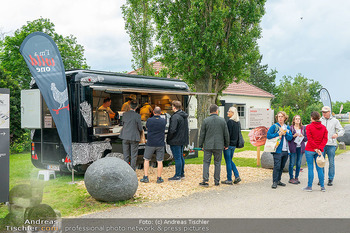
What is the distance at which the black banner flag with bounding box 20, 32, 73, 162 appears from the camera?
7.75 metres

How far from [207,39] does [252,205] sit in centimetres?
1029

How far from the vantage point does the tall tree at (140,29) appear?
17.9m

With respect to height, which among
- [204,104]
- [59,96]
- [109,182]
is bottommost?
[109,182]

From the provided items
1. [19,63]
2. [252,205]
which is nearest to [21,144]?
[19,63]

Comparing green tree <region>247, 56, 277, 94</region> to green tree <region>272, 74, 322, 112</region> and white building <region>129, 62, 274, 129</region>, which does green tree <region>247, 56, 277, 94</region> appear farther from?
white building <region>129, 62, 274, 129</region>

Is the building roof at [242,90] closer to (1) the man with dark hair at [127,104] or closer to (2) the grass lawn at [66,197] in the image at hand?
(1) the man with dark hair at [127,104]

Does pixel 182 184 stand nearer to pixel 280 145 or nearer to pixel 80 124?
pixel 280 145

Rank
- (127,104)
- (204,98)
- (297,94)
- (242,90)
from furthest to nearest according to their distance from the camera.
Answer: (297,94)
(242,90)
(204,98)
(127,104)

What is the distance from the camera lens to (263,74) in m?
51.1

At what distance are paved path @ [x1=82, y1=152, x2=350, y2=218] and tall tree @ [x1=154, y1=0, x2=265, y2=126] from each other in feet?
29.3

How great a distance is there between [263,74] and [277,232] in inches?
1900

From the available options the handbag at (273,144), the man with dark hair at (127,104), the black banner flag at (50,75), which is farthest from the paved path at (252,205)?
the man with dark hair at (127,104)

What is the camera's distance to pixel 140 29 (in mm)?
17953

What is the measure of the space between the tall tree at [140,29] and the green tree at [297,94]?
3185 cm
